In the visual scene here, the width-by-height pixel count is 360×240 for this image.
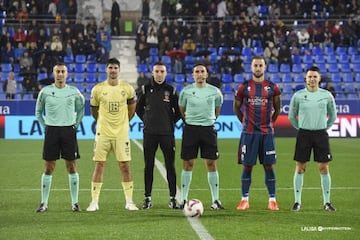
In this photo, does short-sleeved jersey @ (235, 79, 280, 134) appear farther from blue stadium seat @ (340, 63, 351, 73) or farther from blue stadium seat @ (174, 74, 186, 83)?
blue stadium seat @ (340, 63, 351, 73)

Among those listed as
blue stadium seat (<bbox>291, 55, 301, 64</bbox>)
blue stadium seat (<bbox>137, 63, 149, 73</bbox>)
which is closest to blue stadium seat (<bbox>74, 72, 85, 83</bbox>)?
blue stadium seat (<bbox>137, 63, 149, 73</bbox>)

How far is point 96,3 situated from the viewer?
35.2m

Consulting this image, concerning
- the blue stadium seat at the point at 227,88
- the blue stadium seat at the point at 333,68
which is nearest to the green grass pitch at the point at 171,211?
the blue stadium seat at the point at 227,88

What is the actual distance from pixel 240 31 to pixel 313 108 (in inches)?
843

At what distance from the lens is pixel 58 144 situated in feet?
35.6

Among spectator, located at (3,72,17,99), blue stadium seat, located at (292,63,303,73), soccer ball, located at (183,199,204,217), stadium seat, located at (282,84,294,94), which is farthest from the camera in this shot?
blue stadium seat, located at (292,63,303,73)

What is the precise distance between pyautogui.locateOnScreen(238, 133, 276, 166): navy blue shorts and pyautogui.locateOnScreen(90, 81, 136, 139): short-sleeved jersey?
5.26 ft

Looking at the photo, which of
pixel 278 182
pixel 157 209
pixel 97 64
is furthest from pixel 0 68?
pixel 157 209

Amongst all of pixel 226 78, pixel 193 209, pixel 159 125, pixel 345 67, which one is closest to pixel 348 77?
pixel 345 67

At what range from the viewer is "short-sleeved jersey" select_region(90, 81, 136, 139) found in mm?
10867

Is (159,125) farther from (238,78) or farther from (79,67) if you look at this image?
(79,67)

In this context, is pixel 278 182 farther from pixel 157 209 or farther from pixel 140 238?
pixel 140 238

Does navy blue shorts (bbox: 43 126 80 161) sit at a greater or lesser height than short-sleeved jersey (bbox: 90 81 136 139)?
lesser

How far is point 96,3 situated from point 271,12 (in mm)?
7423
